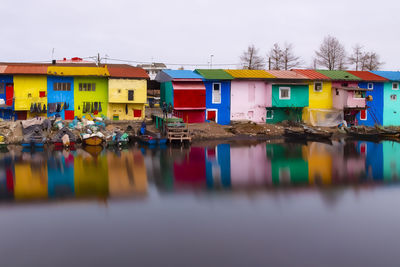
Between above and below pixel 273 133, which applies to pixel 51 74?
above

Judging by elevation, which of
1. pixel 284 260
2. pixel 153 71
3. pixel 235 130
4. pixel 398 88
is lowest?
pixel 284 260

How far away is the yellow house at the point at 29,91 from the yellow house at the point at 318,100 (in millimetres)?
24550

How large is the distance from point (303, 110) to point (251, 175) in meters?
22.6

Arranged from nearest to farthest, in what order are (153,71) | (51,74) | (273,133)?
(51,74) < (273,133) < (153,71)

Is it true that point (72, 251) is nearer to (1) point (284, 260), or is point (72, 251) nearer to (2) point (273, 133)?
(1) point (284, 260)

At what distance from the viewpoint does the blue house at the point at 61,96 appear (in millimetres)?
32875

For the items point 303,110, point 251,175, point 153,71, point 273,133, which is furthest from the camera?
point 153,71

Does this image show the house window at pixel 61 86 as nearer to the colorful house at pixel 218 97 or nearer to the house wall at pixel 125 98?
the house wall at pixel 125 98

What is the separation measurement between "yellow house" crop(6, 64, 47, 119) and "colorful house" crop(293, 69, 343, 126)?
80.6 ft

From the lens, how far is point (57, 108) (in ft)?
108

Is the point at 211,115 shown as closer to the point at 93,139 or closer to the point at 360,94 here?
the point at 93,139

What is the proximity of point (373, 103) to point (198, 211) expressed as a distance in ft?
111

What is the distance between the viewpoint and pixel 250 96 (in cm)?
3762

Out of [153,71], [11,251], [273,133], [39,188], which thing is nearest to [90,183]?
[39,188]
